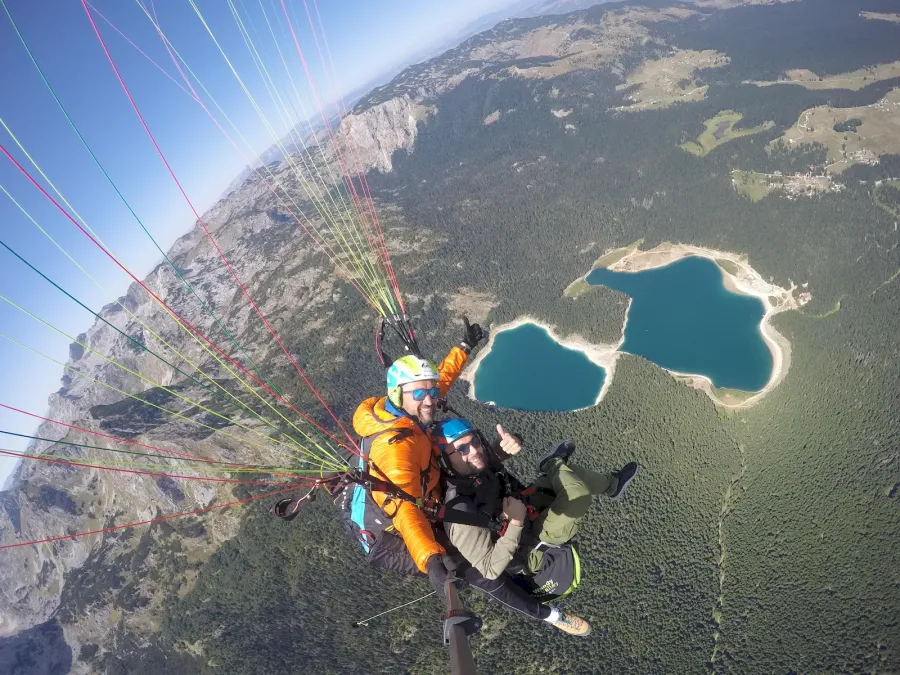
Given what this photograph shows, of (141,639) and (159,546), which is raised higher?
(159,546)

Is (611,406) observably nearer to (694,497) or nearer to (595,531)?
(694,497)

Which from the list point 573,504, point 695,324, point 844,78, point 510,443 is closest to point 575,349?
point 695,324

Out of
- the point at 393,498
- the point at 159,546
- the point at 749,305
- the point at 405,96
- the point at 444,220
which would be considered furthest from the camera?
the point at 405,96

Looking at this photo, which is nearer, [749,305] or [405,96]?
[749,305]

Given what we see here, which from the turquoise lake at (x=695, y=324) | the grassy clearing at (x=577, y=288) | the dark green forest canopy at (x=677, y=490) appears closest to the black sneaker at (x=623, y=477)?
the dark green forest canopy at (x=677, y=490)

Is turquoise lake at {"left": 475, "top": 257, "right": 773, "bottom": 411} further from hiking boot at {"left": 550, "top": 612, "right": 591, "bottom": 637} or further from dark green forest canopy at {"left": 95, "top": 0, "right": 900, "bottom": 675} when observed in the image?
hiking boot at {"left": 550, "top": 612, "right": 591, "bottom": 637}

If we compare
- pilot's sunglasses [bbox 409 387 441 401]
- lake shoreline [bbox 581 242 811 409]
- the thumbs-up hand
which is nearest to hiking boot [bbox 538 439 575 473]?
the thumbs-up hand

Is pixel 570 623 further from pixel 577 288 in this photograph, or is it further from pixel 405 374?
pixel 577 288

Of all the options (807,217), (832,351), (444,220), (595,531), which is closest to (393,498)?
(595,531)
